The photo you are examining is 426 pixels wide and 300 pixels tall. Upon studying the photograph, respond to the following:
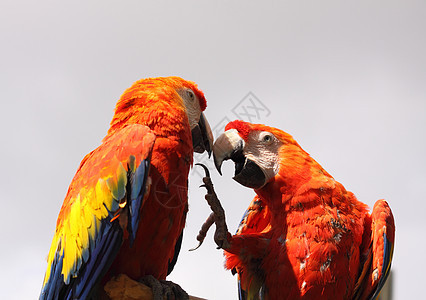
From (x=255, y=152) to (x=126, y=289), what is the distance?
56.6 inches

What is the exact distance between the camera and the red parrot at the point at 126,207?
8.40 feet

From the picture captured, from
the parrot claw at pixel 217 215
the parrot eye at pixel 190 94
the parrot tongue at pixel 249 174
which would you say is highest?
the parrot eye at pixel 190 94

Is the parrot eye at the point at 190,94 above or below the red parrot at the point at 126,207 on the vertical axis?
above

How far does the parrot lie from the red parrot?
1.10 feet

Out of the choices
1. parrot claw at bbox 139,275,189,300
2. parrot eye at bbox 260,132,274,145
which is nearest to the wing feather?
parrot claw at bbox 139,275,189,300

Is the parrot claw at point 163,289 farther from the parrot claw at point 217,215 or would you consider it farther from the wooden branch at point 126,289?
the parrot claw at point 217,215

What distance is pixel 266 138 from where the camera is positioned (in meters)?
3.53

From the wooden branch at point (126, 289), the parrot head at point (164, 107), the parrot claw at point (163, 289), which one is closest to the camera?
the wooden branch at point (126, 289)

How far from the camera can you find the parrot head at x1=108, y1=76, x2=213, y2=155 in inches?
115

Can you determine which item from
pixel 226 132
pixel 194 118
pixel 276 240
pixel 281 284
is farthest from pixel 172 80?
pixel 281 284

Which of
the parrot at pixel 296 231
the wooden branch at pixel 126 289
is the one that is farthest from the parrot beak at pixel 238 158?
the wooden branch at pixel 126 289

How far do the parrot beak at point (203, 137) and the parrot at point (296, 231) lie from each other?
97 millimetres

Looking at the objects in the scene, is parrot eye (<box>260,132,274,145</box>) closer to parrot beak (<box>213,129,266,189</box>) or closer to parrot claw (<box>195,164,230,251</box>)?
parrot beak (<box>213,129,266,189</box>)

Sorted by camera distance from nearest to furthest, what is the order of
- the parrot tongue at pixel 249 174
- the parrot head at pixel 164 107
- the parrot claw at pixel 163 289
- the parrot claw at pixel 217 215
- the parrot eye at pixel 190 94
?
the parrot claw at pixel 163 289, the parrot head at pixel 164 107, the parrot claw at pixel 217 215, the parrot eye at pixel 190 94, the parrot tongue at pixel 249 174
